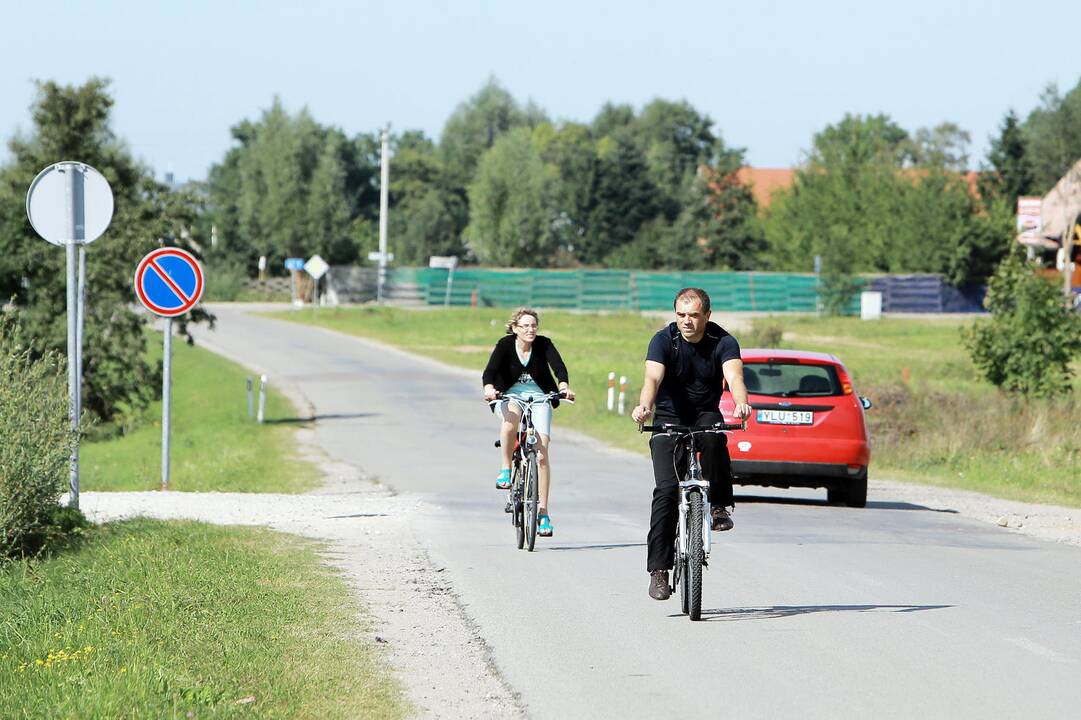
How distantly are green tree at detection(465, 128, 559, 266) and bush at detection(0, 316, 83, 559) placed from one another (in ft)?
267

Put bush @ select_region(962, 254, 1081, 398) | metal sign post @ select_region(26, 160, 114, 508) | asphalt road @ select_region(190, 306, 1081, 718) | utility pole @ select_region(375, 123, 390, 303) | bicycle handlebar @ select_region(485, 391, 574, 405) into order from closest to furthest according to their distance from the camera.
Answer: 1. asphalt road @ select_region(190, 306, 1081, 718)
2. bicycle handlebar @ select_region(485, 391, 574, 405)
3. metal sign post @ select_region(26, 160, 114, 508)
4. bush @ select_region(962, 254, 1081, 398)
5. utility pole @ select_region(375, 123, 390, 303)

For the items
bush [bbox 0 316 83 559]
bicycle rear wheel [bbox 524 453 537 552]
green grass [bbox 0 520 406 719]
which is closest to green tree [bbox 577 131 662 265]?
bush [bbox 0 316 83 559]

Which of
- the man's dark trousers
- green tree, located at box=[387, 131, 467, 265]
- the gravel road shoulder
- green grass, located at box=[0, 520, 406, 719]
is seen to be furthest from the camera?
green tree, located at box=[387, 131, 467, 265]

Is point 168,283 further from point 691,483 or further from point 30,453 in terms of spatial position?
point 691,483

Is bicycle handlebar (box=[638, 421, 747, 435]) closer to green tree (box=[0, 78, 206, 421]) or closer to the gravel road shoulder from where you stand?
the gravel road shoulder

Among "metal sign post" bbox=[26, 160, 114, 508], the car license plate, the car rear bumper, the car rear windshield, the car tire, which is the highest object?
"metal sign post" bbox=[26, 160, 114, 508]

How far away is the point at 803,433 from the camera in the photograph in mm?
15516

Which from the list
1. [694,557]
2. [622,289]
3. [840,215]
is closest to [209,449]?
[694,557]

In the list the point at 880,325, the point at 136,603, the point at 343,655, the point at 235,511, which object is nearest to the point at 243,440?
the point at 235,511

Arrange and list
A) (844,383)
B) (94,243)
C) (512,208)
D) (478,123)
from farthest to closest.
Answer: (478,123) → (512,208) → (94,243) → (844,383)

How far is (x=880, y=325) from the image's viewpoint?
223 feet

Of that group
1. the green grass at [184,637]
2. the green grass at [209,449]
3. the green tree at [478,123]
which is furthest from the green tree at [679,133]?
the green grass at [184,637]

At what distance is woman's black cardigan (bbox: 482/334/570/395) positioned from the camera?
12133 millimetres

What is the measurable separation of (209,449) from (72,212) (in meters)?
12.9
